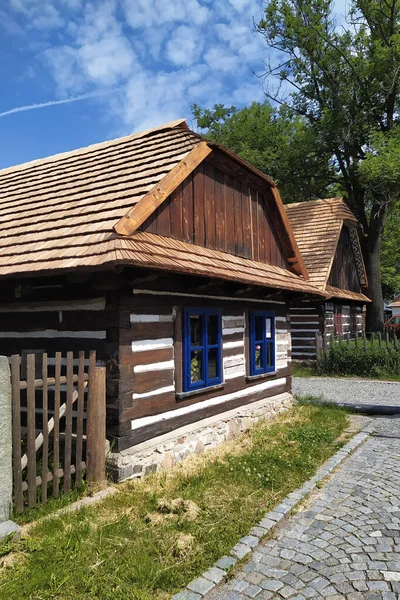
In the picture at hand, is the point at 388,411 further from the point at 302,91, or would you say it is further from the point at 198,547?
the point at 302,91

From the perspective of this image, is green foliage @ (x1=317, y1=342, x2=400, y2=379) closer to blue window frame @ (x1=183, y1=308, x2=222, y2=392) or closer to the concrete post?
blue window frame @ (x1=183, y1=308, x2=222, y2=392)

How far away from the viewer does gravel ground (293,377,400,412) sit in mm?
11414

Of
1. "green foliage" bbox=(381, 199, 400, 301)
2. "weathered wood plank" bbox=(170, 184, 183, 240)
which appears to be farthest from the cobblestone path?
"green foliage" bbox=(381, 199, 400, 301)

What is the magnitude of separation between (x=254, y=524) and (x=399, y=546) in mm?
1340

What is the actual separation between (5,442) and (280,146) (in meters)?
21.9

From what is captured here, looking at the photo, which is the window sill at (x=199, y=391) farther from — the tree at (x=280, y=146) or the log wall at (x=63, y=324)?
the tree at (x=280, y=146)

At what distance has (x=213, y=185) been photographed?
26.3 ft

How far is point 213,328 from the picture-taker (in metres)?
7.70

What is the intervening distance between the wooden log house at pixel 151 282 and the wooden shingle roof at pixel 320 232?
26.5 feet

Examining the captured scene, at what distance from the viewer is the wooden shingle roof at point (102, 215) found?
17.9 ft

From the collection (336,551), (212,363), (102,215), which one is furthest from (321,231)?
(336,551)

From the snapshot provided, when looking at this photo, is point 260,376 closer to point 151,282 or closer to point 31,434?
point 151,282

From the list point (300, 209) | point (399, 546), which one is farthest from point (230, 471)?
point (300, 209)

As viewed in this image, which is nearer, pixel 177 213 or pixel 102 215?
pixel 102 215
